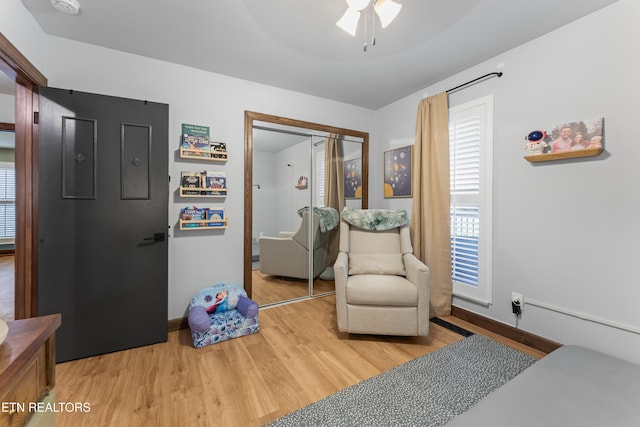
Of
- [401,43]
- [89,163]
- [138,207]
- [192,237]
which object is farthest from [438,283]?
[89,163]

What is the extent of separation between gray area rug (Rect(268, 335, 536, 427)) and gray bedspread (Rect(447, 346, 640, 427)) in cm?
49

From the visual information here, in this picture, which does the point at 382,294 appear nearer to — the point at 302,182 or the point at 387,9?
the point at 302,182

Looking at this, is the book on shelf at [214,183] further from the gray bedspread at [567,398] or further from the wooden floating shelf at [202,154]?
the gray bedspread at [567,398]

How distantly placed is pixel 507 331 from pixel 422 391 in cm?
114

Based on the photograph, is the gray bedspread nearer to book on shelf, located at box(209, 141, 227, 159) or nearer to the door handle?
the door handle

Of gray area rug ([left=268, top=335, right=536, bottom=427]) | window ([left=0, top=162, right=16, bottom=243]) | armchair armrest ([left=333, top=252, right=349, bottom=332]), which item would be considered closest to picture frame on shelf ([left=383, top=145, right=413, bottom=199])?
armchair armrest ([left=333, top=252, right=349, bottom=332])

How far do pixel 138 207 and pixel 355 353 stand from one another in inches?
79.7

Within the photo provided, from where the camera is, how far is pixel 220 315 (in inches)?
91.0

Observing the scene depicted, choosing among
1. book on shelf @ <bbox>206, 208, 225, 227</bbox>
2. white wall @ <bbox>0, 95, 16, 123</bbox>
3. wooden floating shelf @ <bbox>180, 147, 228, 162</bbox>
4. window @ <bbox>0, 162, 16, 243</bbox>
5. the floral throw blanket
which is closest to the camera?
wooden floating shelf @ <bbox>180, 147, 228, 162</bbox>

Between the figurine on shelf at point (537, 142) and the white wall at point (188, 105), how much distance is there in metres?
2.20

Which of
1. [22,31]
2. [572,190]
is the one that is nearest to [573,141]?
[572,190]

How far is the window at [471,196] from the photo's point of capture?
2.34m

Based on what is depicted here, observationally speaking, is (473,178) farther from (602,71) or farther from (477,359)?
(477,359)

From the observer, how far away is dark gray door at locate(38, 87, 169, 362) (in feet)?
6.08
